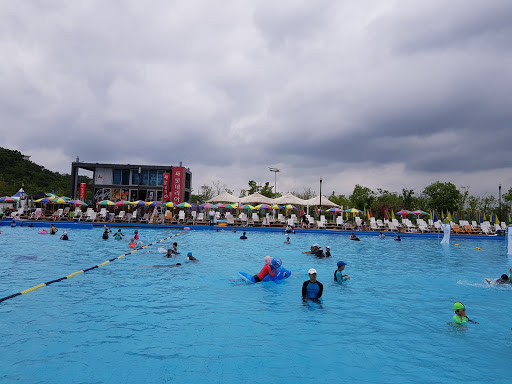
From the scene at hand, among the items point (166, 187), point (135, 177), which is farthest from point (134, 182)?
point (166, 187)

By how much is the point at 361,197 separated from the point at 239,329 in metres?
43.8

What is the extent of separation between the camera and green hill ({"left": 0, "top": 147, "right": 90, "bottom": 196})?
54.5m

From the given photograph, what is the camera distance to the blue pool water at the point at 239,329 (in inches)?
190

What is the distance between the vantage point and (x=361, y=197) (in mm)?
47531

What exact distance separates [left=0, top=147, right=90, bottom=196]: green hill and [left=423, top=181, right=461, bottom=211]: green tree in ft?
184

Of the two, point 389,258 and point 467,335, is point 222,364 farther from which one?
point 389,258

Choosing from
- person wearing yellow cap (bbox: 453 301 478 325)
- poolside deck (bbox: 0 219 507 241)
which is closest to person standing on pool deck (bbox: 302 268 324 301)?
person wearing yellow cap (bbox: 453 301 478 325)

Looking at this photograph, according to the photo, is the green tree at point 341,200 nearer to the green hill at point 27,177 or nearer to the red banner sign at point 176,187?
the red banner sign at point 176,187

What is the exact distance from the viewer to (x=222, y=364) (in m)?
5.00

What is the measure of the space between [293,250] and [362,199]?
30911 millimetres

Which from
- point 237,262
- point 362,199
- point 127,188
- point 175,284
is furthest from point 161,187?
point 175,284

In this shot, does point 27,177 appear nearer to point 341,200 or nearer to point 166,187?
point 166,187

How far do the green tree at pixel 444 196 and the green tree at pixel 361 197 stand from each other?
764 centimetres

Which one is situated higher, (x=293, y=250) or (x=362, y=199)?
(x=362, y=199)
